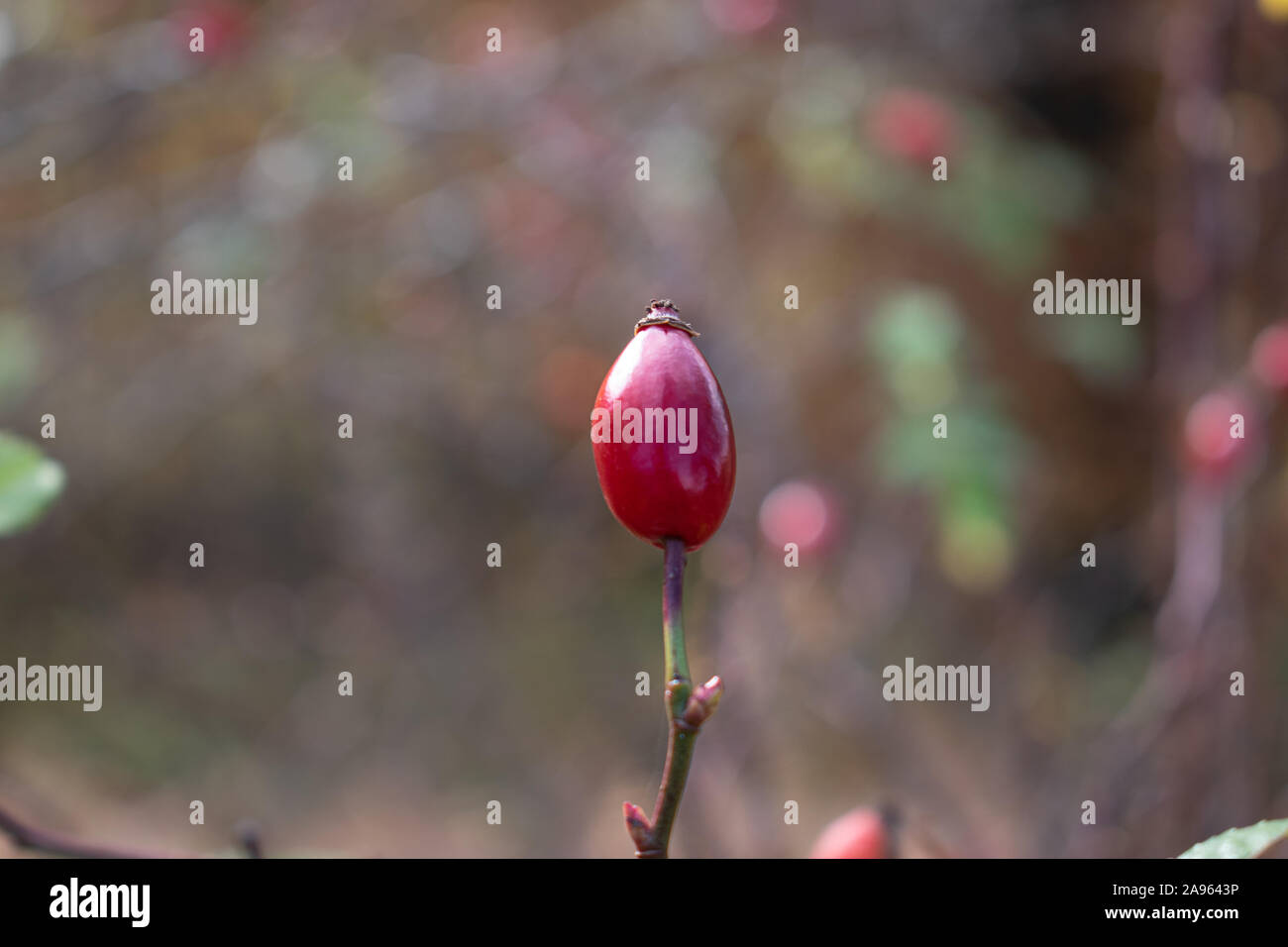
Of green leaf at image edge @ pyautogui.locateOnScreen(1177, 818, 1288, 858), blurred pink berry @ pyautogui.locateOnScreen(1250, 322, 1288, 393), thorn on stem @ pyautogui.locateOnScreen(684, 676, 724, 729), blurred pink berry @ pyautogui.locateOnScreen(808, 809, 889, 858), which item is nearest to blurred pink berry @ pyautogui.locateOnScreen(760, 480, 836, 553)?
blurred pink berry @ pyautogui.locateOnScreen(1250, 322, 1288, 393)

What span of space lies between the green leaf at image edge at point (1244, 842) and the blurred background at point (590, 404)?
0.99 ft

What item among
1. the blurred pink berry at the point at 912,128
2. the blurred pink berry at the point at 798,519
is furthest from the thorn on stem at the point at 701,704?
the blurred pink berry at the point at 912,128

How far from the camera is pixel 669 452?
1.70 ft

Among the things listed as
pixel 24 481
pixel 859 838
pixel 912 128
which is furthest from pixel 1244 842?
pixel 912 128

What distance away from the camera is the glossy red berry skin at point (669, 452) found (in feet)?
1.71

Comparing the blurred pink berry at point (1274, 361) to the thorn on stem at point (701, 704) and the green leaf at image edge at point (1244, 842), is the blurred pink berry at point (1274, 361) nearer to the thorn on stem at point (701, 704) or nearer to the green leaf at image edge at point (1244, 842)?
the green leaf at image edge at point (1244, 842)

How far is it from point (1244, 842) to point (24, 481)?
32.8 inches

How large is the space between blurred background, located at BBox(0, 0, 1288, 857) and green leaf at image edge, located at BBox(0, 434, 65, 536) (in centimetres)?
72

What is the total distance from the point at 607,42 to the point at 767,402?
0.94 metres

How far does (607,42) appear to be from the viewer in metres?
2.23

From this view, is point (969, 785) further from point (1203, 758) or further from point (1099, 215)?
point (1099, 215)

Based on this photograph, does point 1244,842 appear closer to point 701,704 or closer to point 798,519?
point 701,704

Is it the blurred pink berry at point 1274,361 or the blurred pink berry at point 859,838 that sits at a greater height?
the blurred pink berry at point 1274,361
